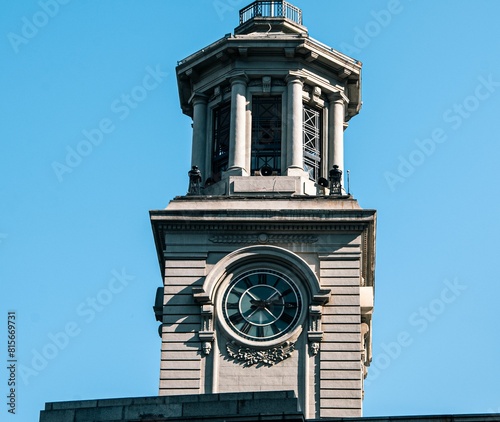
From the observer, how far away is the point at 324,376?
6191 centimetres

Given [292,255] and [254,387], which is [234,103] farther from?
[254,387]

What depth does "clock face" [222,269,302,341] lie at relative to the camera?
62.8m

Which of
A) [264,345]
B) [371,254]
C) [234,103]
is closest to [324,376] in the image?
[264,345]

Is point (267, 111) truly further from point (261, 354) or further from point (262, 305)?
point (261, 354)

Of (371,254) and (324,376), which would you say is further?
(371,254)

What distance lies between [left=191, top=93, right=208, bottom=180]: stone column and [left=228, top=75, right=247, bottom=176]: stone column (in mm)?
1642

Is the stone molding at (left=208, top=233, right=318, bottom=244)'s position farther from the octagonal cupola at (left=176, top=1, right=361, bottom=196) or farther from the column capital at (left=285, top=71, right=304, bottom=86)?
the column capital at (left=285, top=71, right=304, bottom=86)

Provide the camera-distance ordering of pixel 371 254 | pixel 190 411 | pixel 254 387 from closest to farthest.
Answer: pixel 190 411 → pixel 254 387 → pixel 371 254

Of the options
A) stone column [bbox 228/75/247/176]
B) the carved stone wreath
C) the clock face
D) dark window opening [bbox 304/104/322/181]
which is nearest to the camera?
the carved stone wreath

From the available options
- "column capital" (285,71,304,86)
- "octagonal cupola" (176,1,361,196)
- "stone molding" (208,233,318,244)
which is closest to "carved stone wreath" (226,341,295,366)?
"stone molding" (208,233,318,244)

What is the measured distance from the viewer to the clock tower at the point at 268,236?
204 ft

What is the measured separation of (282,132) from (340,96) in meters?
3.34

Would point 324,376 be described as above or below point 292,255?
below

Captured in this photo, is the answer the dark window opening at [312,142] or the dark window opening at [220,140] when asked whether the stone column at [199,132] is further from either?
the dark window opening at [312,142]
